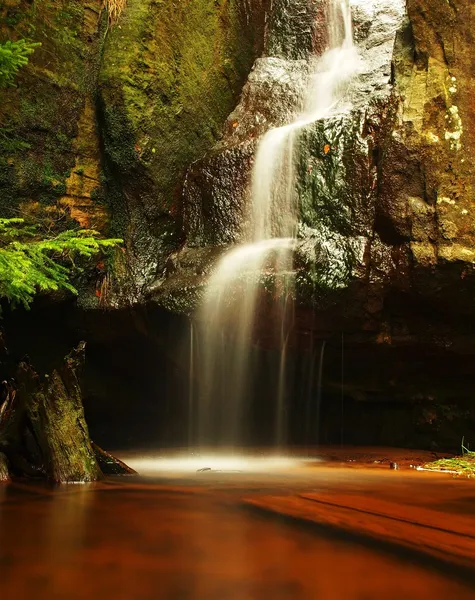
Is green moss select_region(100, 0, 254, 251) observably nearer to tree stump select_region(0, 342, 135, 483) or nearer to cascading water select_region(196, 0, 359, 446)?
cascading water select_region(196, 0, 359, 446)

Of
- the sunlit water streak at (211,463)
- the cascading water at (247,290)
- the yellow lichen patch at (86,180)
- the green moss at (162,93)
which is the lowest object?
the sunlit water streak at (211,463)

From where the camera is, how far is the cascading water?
21.2 ft

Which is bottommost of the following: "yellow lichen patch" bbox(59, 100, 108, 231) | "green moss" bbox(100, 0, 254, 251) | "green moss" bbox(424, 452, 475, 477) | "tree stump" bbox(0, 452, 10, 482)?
"green moss" bbox(424, 452, 475, 477)

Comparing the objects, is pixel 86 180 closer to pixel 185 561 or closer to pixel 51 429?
pixel 51 429

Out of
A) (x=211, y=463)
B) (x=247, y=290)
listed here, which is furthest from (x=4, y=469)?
(x=247, y=290)

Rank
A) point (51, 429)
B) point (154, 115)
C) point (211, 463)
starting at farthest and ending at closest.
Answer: point (154, 115) < point (211, 463) < point (51, 429)

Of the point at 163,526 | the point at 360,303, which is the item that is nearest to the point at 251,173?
the point at 360,303

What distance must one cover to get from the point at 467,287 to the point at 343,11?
6.49 metres

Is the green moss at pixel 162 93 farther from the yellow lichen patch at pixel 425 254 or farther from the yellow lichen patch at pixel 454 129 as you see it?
the yellow lichen patch at pixel 454 129

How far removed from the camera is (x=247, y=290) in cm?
641

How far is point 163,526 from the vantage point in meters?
2.32

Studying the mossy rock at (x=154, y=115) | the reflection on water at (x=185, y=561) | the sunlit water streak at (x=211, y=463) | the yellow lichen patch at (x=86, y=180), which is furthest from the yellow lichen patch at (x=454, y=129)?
the reflection on water at (x=185, y=561)

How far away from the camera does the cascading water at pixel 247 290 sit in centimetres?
646

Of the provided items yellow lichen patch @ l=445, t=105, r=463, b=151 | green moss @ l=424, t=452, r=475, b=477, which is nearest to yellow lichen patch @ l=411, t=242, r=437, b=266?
yellow lichen patch @ l=445, t=105, r=463, b=151
